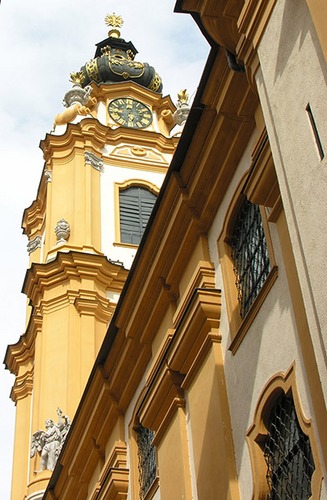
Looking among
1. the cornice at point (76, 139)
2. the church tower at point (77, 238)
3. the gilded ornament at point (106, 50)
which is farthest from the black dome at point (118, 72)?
the cornice at point (76, 139)

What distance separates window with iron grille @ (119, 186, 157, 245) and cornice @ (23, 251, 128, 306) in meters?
1.94

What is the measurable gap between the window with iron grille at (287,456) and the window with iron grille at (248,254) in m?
1.53

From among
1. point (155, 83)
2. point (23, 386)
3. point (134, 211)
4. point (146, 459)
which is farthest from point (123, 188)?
point (146, 459)

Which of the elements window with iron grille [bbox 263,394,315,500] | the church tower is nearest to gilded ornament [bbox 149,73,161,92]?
the church tower

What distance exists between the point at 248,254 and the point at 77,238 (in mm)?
16740

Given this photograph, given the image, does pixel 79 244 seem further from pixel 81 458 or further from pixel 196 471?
pixel 196 471

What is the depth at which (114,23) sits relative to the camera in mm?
43844

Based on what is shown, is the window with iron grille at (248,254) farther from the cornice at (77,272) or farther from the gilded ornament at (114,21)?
the gilded ornament at (114,21)

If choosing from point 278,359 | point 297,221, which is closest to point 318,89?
point 297,221

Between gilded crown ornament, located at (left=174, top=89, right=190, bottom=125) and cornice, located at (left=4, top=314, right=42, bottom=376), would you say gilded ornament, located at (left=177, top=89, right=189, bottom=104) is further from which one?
cornice, located at (left=4, top=314, right=42, bottom=376)

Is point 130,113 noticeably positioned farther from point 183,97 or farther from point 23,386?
point 23,386

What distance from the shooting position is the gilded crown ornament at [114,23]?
142ft

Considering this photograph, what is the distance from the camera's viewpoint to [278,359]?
9125 mm

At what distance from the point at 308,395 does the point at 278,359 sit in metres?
1.02
